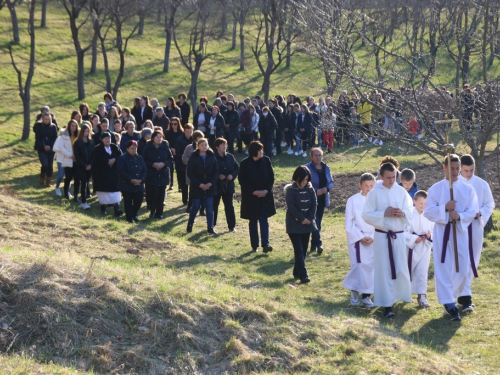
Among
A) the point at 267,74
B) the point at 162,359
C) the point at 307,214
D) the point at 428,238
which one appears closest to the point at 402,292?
the point at 428,238

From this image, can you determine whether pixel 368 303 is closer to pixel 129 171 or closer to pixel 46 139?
pixel 129 171

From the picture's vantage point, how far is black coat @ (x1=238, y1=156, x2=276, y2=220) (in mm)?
14117

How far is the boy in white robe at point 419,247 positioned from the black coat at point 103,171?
743 cm

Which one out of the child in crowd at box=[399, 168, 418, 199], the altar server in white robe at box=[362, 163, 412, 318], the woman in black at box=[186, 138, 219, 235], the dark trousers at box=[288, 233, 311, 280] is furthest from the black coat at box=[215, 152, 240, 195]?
the altar server in white robe at box=[362, 163, 412, 318]

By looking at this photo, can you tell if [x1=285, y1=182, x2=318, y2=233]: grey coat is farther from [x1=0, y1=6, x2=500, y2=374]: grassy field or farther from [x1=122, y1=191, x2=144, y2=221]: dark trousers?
[x1=122, y1=191, x2=144, y2=221]: dark trousers

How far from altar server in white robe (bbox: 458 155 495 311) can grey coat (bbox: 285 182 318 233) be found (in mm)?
2469

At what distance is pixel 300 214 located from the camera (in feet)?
39.9

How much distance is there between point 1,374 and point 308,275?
275 inches

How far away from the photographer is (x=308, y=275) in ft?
42.4

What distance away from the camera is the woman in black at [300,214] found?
40.0 feet

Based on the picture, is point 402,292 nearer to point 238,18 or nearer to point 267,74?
point 267,74

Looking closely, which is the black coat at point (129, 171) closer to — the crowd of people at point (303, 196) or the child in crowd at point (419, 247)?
the crowd of people at point (303, 196)

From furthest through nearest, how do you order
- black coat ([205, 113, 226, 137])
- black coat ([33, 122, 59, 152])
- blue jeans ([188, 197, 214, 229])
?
black coat ([205, 113, 226, 137])
black coat ([33, 122, 59, 152])
blue jeans ([188, 197, 214, 229])

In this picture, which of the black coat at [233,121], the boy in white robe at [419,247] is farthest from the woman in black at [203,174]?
the black coat at [233,121]
